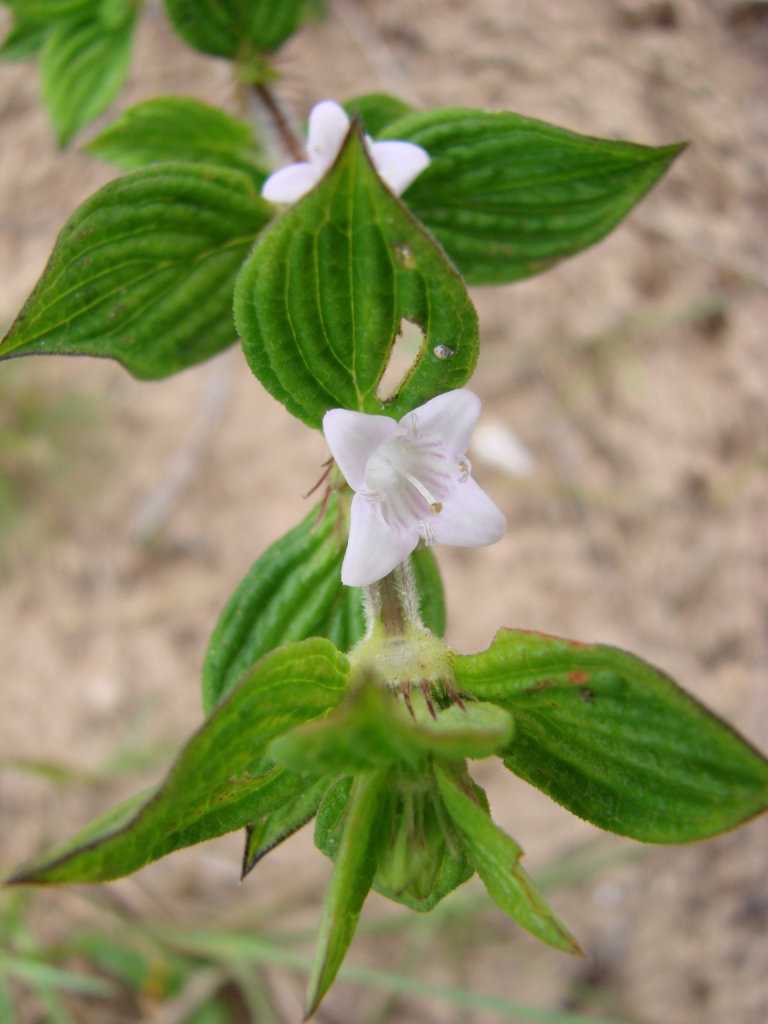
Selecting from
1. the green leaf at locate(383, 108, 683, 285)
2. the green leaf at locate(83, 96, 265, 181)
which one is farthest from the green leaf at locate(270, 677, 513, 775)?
the green leaf at locate(83, 96, 265, 181)

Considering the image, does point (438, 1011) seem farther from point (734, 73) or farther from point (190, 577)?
point (734, 73)

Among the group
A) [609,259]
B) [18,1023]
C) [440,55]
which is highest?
[440,55]

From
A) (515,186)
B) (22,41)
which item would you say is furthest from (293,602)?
(22,41)

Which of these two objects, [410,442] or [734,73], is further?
[734,73]

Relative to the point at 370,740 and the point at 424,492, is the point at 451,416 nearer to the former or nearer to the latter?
the point at 424,492

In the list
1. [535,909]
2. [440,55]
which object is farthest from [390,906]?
[440,55]

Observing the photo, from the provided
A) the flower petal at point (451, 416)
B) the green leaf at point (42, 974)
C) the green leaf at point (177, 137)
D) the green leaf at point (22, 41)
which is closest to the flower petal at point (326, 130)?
the green leaf at point (177, 137)

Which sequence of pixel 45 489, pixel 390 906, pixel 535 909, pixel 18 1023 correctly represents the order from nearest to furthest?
pixel 535 909 < pixel 18 1023 < pixel 390 906 < pixel 45 489

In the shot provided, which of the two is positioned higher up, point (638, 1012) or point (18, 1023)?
point (638, 1012)

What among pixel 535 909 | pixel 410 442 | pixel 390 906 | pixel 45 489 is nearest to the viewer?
pixel 535 909
